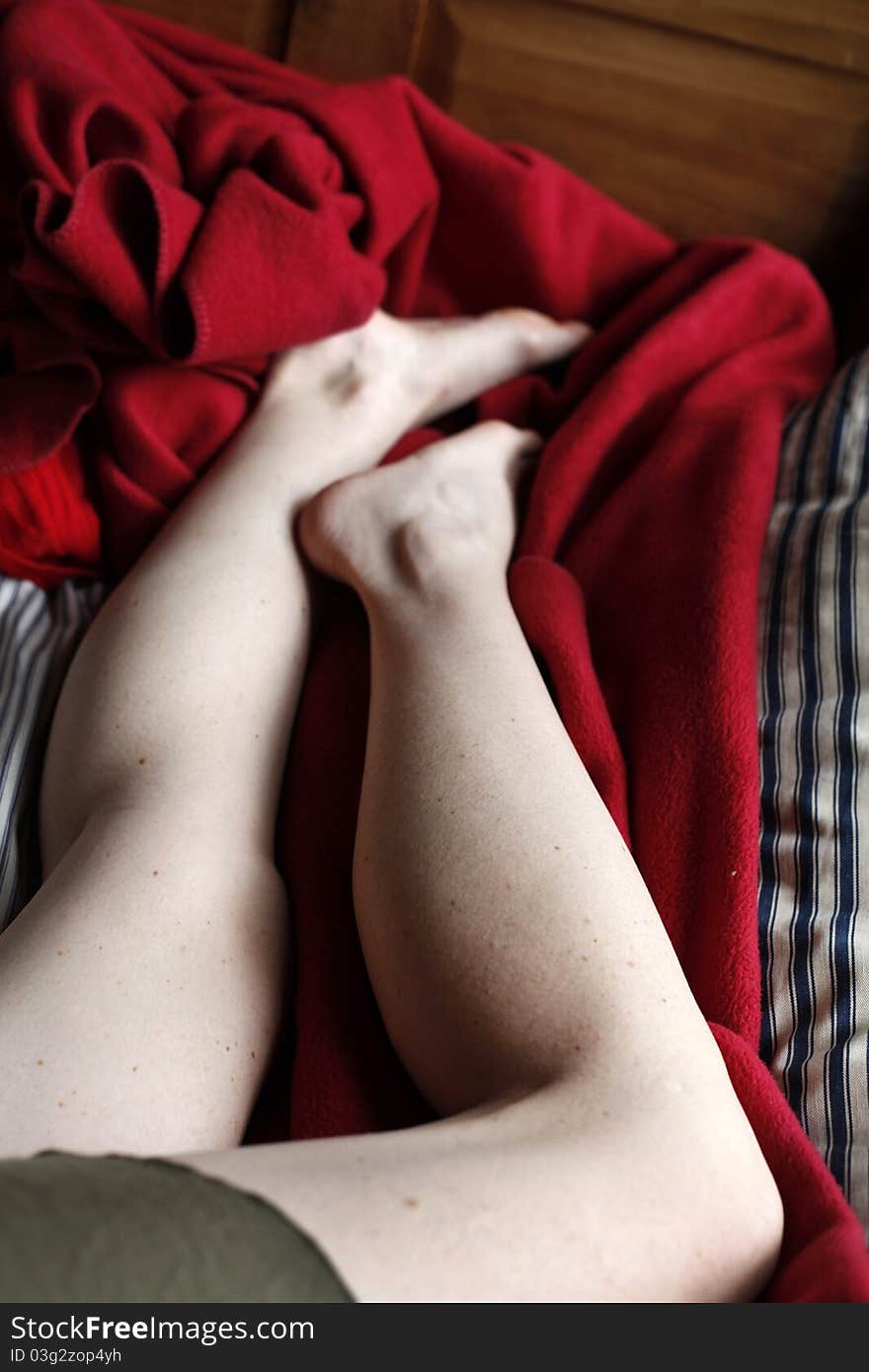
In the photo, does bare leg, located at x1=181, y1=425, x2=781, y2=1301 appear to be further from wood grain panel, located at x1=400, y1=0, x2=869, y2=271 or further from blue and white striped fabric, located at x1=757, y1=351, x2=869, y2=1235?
wood grain panel, located at x1=400, y1=0, x2=869, y2=271

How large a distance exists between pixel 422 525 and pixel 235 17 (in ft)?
1.80

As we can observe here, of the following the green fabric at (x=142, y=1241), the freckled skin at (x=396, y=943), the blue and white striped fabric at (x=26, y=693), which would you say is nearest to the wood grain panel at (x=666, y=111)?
the freckled skin at (x=396, y=943)

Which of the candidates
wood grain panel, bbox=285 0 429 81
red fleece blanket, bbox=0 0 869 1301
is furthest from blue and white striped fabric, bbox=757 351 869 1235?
wood grain panel, bbox=285 0 429 81

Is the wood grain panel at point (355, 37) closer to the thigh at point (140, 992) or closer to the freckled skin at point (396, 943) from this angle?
the freckled skin at point (396, 943)

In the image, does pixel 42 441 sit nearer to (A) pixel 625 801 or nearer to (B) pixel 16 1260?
(A) pixel 625 801

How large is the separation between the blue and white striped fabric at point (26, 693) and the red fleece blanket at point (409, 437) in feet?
0.08

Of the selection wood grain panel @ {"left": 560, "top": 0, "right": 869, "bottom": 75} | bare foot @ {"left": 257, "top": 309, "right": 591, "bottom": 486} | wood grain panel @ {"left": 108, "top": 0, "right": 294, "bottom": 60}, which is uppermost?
wood grain panel @ {"left": 560, "top": 0, "right": 869, "bottom": 75}

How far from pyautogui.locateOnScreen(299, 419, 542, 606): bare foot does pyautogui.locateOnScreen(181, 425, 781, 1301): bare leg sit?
38 mm

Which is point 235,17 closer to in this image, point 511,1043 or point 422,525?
point 422,525

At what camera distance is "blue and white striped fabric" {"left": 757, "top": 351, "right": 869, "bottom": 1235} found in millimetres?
534

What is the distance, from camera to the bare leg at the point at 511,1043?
393 mm

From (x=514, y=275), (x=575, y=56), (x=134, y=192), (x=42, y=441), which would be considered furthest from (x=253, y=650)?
(x=575, y=56)

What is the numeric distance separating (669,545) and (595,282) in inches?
13.4

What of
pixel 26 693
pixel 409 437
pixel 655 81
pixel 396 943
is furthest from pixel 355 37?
pixel 396 943
